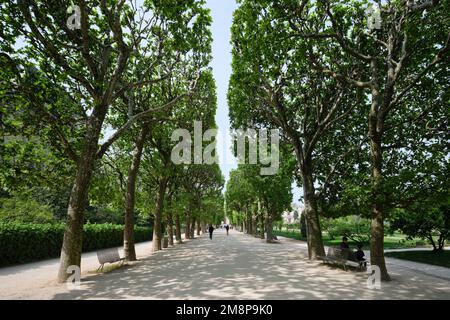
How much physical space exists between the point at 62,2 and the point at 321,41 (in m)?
11.1

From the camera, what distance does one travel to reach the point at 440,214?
673 inches

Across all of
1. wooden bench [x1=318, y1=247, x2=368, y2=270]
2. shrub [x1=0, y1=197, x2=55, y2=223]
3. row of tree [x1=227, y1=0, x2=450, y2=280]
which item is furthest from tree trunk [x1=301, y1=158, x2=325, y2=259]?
shrub [x1=0, y1=197, x2=55, y2=223]

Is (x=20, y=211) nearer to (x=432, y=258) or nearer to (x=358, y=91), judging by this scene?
(x=358, y=91)

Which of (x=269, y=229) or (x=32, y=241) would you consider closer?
(x=32, y=241)

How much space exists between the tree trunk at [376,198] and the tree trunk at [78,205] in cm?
1014

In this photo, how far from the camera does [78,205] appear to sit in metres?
10.9

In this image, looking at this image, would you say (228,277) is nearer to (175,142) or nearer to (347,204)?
(347,204)

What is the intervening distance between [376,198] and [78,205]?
10378 millimetres

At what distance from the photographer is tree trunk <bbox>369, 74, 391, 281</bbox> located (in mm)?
9765

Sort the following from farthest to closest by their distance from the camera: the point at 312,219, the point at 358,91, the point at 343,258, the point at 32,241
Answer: the point at 32,241 < the point at 312,219 < the point at 358,91 < the point at 343,258

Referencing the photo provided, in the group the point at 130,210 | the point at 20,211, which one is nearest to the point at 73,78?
the point at 130,210

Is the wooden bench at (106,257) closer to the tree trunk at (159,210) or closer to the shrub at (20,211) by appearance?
the tree trunk at (159,210)

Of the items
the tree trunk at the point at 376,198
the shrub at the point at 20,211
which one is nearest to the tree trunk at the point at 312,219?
the tree trunk at the point at 376,198
